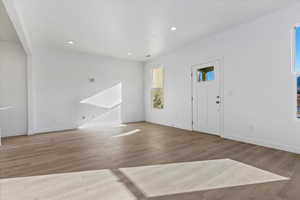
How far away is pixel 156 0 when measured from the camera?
2.88 meters

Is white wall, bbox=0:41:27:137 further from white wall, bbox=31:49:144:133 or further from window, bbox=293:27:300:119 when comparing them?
window, bbox=293:27:300:119

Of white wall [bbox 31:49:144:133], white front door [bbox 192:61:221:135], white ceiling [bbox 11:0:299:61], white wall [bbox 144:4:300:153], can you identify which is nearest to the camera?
white ceiling [bbox 11:0:299:61]

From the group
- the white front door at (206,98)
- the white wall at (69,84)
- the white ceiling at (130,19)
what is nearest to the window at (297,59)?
the white ceiling at (130,19)

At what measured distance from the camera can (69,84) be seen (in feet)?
19.1

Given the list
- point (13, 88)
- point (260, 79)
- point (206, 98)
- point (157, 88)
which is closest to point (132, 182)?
point (260, 79)

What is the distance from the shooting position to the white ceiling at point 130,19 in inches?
118

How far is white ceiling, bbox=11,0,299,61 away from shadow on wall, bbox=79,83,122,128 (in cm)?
209

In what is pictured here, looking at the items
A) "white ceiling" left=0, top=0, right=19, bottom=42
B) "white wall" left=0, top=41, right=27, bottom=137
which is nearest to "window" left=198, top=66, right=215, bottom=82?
"white ceiling" left=0, top=0, right=19, bottom=42

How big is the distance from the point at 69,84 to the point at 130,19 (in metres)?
3.54

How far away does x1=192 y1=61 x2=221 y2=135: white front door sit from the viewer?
4.61m

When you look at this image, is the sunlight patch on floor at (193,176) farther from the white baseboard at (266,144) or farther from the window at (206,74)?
the window at (206,74)

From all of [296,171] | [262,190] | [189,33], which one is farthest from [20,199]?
[189,33]

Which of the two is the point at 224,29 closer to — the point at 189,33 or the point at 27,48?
the point at 189,33

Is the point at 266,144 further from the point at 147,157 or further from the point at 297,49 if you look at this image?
the point at 147,157
